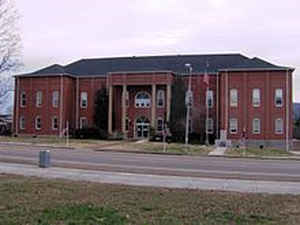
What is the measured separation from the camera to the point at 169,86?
198 feet

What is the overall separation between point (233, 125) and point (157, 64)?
14110 millimetres

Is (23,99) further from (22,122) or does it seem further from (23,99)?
(22,122)

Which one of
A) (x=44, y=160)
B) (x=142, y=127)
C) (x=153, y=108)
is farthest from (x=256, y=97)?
(x=44, y=160)

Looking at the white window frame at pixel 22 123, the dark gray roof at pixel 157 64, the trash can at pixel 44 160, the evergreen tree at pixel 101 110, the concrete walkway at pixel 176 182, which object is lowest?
the concrete walkway at pixel 176 182

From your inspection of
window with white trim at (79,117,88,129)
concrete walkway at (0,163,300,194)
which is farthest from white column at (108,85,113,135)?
concrete walkway at (0,163,300,194)

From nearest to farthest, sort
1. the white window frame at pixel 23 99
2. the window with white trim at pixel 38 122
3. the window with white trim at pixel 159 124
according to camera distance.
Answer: the window with white trim at pixel 159 124, the window with white trim at pixel 38 122, the white window frame at pixel 23 99

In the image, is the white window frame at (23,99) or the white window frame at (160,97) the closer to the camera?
the white window frame at (160,97)

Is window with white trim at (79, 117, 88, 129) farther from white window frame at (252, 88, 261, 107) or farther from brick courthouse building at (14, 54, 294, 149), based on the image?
white window frame at (252, 88, 261, 107)

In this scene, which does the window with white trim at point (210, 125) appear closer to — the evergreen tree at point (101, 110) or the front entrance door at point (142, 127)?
the front entrance door at point (142, 127)

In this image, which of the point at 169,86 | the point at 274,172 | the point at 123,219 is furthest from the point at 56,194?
the point at 169,86

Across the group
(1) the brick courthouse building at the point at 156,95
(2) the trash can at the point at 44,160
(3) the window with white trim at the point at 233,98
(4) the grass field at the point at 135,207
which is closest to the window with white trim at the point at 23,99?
(1) the brick courthouse building at the point at 156,95

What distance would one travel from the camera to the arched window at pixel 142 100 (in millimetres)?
64938

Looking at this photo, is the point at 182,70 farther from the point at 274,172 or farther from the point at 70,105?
the point at 274,172

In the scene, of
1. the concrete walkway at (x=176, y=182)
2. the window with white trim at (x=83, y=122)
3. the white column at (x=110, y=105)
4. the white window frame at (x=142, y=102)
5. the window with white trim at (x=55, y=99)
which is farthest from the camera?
the window with white trim at (x=83, y=122)
